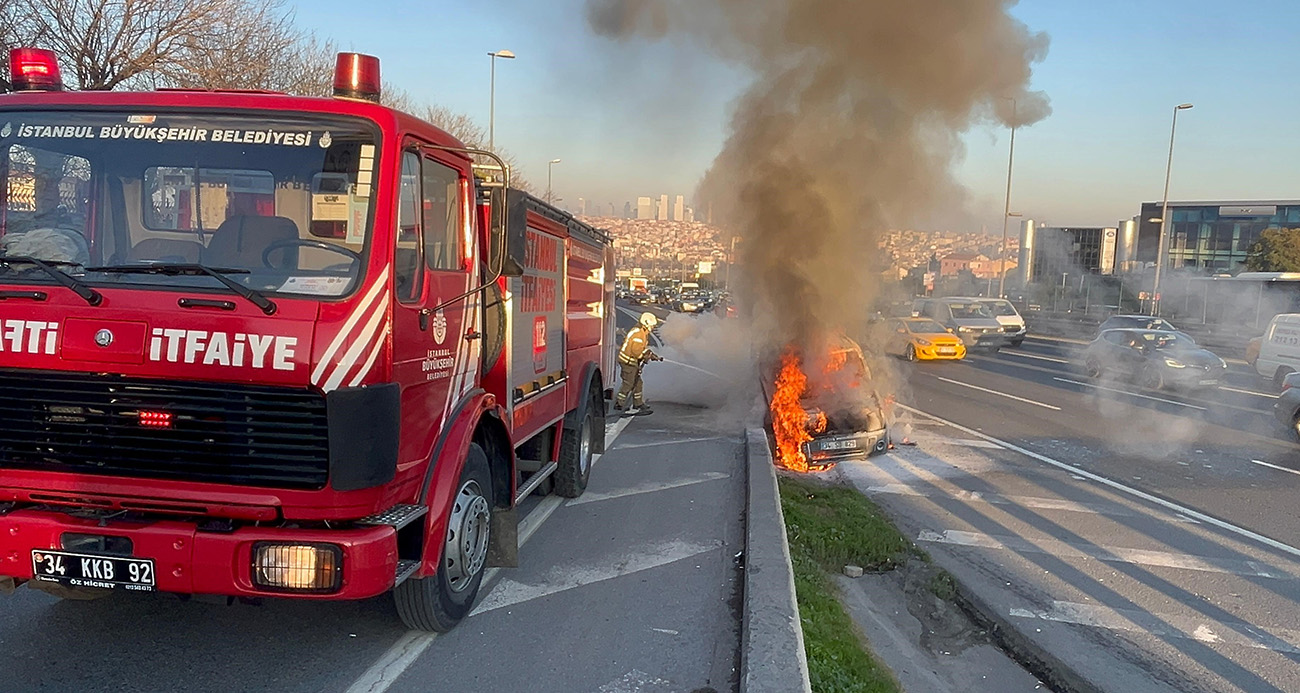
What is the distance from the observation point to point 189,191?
3.70 metres

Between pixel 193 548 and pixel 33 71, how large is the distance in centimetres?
245

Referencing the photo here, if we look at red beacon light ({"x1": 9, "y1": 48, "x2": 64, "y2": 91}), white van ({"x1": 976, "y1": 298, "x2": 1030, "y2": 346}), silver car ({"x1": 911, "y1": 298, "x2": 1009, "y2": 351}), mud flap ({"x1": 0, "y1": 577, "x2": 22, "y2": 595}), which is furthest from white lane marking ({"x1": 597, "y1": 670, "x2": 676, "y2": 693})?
white van ({"x1": 976, "y1": 298, "x2": 1030, "y2": 346})

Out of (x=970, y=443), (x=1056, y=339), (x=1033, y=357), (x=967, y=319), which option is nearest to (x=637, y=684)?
(x=970, y=443)

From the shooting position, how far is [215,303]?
10.9ft

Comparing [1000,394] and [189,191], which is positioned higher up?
[189,191]

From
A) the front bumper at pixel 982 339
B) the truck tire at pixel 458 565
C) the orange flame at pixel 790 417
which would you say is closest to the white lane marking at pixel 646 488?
the orange flame at pixel 790 417

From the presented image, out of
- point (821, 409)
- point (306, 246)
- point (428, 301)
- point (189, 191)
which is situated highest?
point (189, 191)

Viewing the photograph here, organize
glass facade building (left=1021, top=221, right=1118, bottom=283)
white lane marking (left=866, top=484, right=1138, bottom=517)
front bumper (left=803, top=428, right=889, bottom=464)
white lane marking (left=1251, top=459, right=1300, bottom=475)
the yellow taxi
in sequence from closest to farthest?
white lane marking (left=866, top=484, right=1138, bottom=517) → front bumper (left=803, top=428, right=889, bottom=464) → white lane marking (left=1251, top=459, right=1300, bottom=475) → the yellow taxi → glass facade building (left=1021, top=221, right=1118, bottom=283)

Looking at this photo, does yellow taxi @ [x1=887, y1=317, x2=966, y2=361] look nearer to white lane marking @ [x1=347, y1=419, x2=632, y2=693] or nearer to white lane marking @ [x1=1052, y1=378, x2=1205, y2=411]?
white lane marking @ [x1=1052, y1=378, x2=1205, y2=411]

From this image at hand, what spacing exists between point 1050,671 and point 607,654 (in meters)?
2.48

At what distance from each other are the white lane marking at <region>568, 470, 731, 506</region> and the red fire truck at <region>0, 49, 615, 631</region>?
3000mm

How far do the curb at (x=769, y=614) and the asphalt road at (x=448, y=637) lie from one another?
0.17 metres

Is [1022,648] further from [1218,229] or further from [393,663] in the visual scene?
[1218,229]

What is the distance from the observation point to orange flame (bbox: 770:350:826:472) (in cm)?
966
